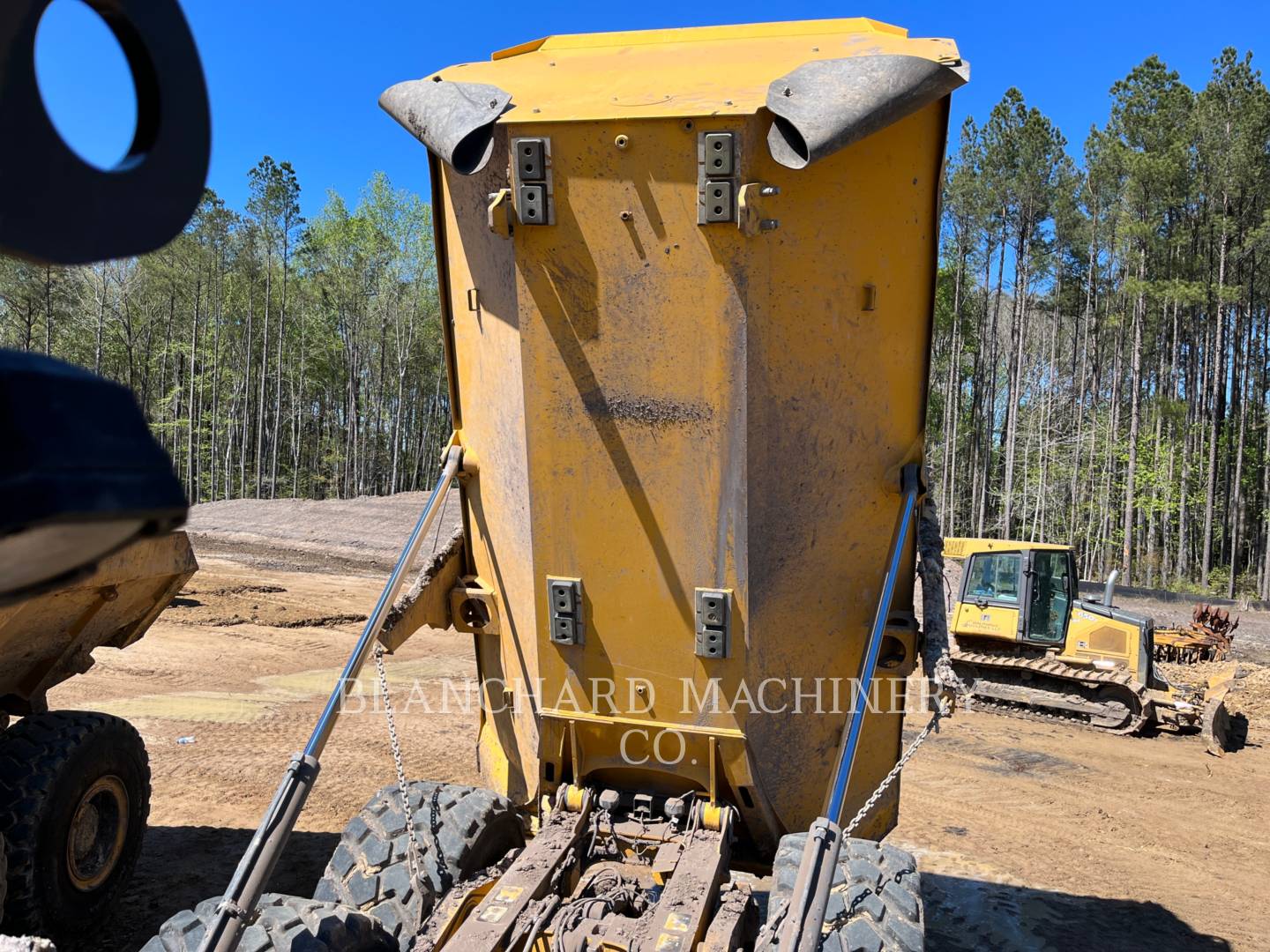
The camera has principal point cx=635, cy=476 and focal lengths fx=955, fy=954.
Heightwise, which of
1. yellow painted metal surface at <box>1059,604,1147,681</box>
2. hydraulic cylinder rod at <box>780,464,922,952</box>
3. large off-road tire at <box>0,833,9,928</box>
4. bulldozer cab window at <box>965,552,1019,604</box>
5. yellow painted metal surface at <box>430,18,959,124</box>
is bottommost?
yellow painted metal surface at <box>1059,604,1147,681</box>

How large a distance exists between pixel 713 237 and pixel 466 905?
8.40ft

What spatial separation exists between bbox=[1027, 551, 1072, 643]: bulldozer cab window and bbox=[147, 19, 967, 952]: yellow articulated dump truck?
10.4 m

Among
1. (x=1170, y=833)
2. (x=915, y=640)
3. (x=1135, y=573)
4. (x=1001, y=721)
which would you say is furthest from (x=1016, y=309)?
(x=915, y=640)

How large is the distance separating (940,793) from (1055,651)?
5012mm

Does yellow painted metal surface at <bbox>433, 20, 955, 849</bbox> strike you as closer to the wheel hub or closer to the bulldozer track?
the wheel hub

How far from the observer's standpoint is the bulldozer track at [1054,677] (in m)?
12.6

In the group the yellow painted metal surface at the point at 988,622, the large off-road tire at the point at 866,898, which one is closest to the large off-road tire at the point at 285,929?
the large off-road tire at the point at 866,898

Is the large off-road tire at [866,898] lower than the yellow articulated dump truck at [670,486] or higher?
lower

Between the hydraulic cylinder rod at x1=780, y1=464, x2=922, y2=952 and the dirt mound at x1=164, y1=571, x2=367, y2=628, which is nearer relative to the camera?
the hydraulic cylinder rod at x1=780, y1=464, x2=922, y2=952

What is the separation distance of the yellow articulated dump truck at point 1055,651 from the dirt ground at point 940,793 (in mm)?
387

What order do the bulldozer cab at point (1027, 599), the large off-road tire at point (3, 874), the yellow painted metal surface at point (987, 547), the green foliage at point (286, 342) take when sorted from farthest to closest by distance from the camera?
the green foliage at point (286, 342) < the yellow painted metal surface at point (987, 547) < the bulldozer cab at point (1027, 599) < the large off-road tire at point (3, 874)

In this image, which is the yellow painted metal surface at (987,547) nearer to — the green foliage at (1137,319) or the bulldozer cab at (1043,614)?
the bulldozer cab at (1043,614)

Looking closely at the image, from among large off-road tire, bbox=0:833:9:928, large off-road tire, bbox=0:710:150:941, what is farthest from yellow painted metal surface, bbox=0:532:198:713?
large off-road tire, bbox=0:833:9:928

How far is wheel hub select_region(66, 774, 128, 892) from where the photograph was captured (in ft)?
16.2
